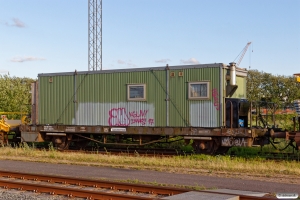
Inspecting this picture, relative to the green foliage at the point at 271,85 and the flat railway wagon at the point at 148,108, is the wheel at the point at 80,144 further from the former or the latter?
the green foliage at the point at 271,85

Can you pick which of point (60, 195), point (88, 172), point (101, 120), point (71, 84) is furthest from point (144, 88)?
point (60, 195)

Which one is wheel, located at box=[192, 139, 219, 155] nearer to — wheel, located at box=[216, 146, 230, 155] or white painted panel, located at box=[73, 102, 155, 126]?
wheel, located at box=[216, 146, 230, 155]

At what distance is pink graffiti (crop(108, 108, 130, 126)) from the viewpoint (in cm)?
1831

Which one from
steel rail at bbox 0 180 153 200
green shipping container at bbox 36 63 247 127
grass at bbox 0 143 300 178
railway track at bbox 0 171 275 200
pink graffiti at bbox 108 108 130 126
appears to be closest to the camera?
steel rail at bbox 0 180 153 200

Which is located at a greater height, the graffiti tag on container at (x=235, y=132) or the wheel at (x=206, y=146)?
the graffiti tag on container at (x=235, y=132)

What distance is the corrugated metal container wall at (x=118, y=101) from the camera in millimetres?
17734

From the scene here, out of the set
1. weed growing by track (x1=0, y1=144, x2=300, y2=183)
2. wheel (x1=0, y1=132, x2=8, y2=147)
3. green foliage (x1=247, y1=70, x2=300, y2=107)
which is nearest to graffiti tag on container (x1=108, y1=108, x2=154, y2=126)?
weed growing by track (x1=0, y1=144, x2=300, y2=183)

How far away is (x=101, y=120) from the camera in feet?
61.9

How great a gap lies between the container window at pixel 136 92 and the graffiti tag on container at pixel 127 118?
531 mm

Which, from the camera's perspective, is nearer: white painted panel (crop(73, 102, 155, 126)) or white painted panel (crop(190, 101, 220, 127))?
white painted panel (crop(190, 101, 220, 127))

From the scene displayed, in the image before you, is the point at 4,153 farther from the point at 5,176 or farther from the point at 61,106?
the point at 5,176

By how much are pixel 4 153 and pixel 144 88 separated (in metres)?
6.61

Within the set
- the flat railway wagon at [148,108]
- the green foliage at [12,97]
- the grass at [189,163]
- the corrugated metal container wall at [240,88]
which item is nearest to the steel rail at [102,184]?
the grass at [189,163]

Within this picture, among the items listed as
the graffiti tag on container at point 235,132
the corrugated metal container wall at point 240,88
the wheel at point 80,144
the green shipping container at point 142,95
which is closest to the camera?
the graffiti tag on container at point 235,132
